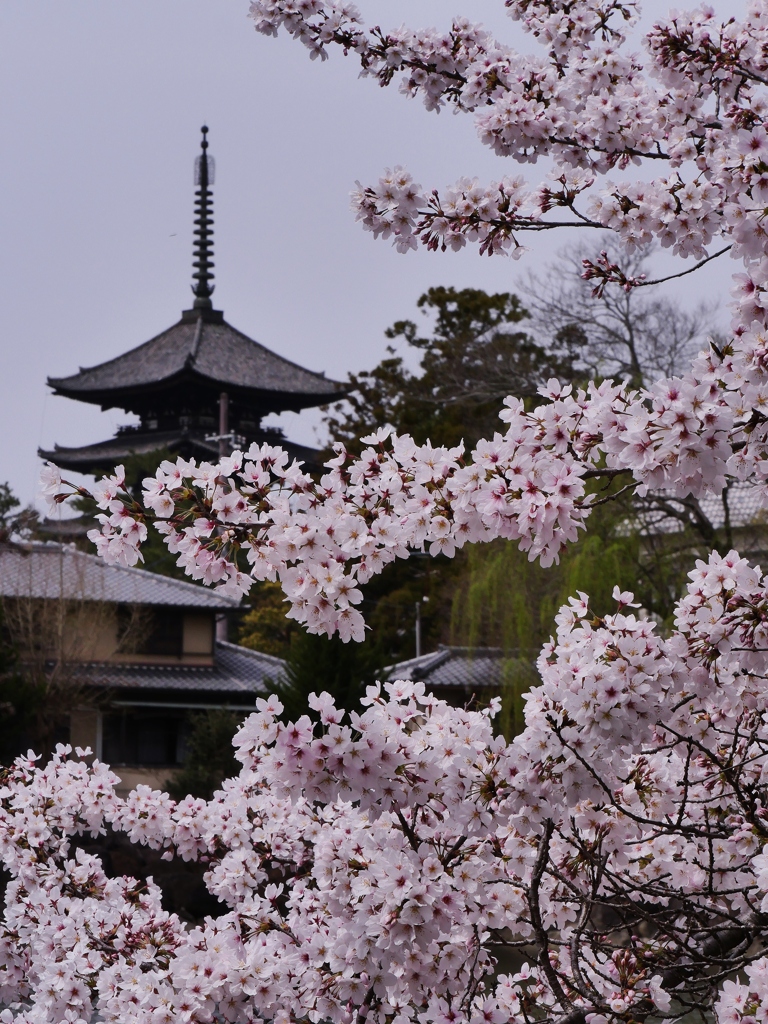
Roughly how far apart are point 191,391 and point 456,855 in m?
32.8

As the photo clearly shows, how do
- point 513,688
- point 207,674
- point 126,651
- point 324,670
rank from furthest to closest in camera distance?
1. point 207,674
2. point 126,651
3. point 513,688
4. point 324,670

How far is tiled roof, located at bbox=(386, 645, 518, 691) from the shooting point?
22.5 m

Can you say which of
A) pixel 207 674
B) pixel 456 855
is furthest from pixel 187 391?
pixel 456 855

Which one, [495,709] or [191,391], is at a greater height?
[191,391]

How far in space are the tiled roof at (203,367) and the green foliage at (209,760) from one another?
14783 millimetres

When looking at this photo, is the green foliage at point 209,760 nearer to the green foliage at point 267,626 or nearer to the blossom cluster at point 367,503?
the green foliage at point 267,626

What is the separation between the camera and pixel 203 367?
113ft

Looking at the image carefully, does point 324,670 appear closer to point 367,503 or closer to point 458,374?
point 458,374

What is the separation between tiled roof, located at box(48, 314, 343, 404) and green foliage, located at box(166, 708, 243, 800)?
14.8 m

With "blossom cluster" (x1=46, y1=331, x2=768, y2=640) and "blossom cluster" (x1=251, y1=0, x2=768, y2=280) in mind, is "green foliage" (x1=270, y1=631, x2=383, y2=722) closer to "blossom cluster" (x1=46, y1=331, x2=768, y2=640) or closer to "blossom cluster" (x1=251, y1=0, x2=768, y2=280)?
"blossom cluster" (x1=251, y1=0, x2=768, y2=280)

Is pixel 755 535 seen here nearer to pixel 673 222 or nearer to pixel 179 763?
pixel 179 763

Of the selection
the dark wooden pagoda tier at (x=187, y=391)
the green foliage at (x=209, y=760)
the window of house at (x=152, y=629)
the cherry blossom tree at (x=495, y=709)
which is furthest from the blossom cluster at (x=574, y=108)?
the dark wooden pagoda tier at (x=187, y=391)

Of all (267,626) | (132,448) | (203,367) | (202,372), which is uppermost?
(203,367)

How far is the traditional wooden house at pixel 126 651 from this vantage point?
21.5 m
